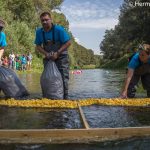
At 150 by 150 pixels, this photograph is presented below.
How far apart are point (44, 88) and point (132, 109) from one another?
2166 millimetres

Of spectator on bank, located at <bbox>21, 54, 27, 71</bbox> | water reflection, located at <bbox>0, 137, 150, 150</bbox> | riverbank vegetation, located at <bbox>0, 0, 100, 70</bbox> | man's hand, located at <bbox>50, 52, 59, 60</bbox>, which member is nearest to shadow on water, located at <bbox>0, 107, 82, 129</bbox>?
water reflection, located at <bbox>0, 137, 150, 150</bbox>

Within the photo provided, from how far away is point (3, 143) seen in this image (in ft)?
16.9

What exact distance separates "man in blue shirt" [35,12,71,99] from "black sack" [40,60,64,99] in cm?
20

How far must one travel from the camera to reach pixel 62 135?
17.3 feet

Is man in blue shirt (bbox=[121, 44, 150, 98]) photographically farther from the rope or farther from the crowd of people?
the crowd of people

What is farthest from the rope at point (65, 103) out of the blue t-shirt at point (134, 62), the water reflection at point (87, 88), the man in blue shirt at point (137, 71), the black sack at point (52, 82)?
the water reflection at point (87, 88)

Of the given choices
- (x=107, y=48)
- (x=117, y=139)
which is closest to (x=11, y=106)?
(x=117, y=139)

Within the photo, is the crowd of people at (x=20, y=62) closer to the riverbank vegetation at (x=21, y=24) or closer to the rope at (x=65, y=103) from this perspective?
the riverbank vegetation at (x=21, y=24)

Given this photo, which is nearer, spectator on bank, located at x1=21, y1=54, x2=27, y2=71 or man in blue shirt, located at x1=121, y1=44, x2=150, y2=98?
man in blue shirt, located at x1=121, y1=44, x2=150, y2=98

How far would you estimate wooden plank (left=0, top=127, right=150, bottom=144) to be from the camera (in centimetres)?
522

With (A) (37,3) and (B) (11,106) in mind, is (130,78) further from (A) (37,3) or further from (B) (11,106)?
(A) (37,3)

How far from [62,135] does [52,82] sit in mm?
3688

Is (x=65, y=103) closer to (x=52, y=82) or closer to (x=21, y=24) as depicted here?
(x=52, y=82)

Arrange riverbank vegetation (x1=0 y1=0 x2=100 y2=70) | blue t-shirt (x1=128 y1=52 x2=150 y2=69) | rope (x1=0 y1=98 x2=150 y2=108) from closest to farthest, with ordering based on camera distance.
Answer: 1. rope (x1=0 y1=98 x2=150 y2=108)
2. blue t-shirt (x1=128 y1=52 x2=150 y2=69)
3. riverbank vegetation (x1=0 y1=0 x2=100 y2=70)
